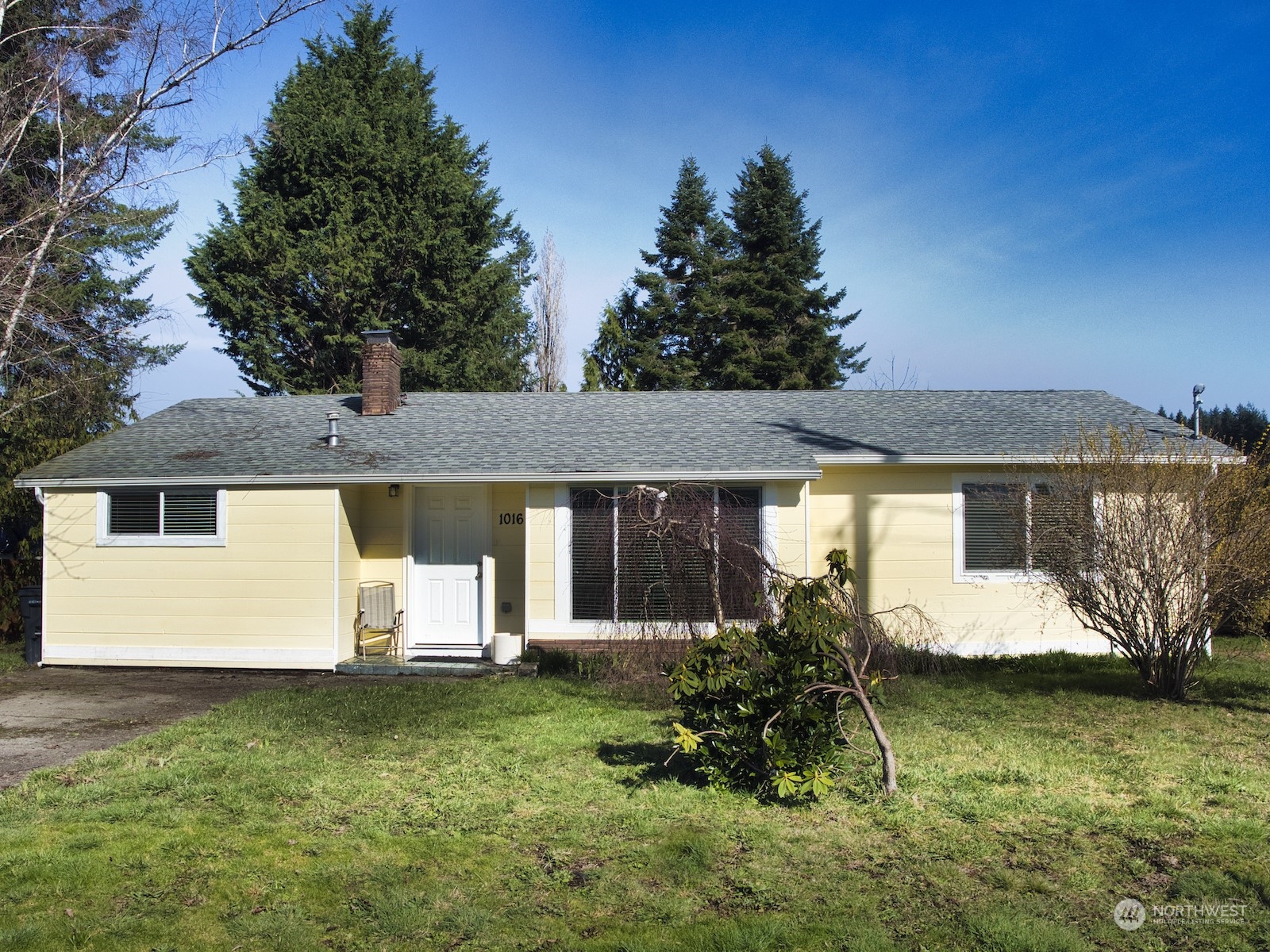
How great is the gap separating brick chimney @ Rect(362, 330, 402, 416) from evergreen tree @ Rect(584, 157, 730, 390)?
1605 centimetres

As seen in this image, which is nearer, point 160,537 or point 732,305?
point 160,537

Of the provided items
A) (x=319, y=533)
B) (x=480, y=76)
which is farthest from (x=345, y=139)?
(x=319, y=533)

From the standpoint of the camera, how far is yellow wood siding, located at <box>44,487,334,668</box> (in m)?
10.7

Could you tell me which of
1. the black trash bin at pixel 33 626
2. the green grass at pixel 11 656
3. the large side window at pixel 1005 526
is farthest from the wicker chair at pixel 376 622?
the large side window at pixel 1005 526

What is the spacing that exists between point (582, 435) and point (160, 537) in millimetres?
5807

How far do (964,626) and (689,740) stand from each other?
23.8ft

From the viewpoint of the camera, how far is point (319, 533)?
1075 cm

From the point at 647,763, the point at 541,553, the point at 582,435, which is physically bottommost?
the point at 647,763

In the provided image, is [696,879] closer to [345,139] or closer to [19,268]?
[19,268]

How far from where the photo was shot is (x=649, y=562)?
10062 mm

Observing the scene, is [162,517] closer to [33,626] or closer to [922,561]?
[33,626]

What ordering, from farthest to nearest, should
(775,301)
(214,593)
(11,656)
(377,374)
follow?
1. (775,301)
2. (377,374)
3. (11,656)
4. (214,593)

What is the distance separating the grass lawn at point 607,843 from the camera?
373cm

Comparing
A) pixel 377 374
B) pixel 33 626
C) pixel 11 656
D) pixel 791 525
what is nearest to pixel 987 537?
pixel 791 525
